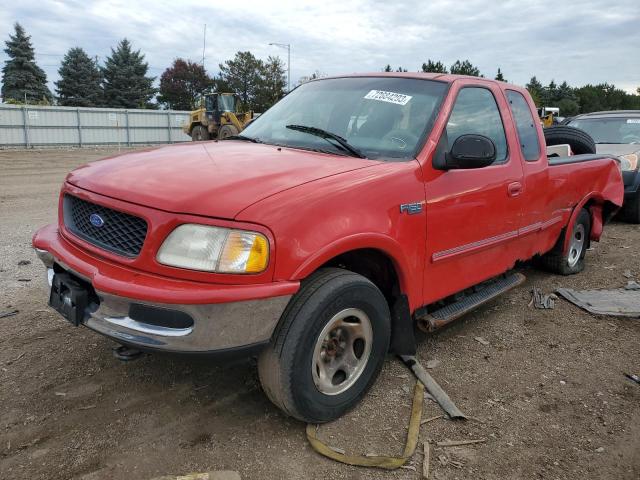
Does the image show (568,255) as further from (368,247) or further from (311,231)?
(311,231)

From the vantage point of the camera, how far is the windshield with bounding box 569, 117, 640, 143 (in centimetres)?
917

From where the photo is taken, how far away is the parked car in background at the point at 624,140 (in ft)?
27.2

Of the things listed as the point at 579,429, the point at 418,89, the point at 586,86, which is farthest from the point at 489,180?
the point at 586,86

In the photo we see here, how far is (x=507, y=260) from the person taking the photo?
408 cm

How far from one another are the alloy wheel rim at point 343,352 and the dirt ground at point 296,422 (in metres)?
0.23

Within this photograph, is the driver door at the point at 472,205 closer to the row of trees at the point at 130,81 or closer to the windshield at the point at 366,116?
the windshield at the point at 366,116

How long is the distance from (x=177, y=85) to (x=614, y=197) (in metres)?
63.3

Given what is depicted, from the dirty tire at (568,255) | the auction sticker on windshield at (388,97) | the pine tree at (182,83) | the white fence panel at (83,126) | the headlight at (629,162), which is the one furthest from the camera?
the pine tree at (182,83)

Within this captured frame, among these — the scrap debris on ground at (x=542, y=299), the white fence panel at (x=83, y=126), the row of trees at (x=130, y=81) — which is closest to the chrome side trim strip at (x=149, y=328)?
the scrap debris on ground at (x=542, y=299)

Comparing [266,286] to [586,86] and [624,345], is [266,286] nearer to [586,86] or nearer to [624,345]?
[624,345]

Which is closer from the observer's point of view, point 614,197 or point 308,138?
point 308,138

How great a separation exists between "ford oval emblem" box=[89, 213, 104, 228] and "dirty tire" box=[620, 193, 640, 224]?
326 inches

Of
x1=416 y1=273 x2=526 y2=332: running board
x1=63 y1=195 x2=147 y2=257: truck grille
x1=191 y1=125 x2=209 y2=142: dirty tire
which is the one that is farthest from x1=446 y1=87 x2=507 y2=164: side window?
x1=191 y1=125 x2=209 y2=142: dirty tire

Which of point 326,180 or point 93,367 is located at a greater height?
point 326,180
